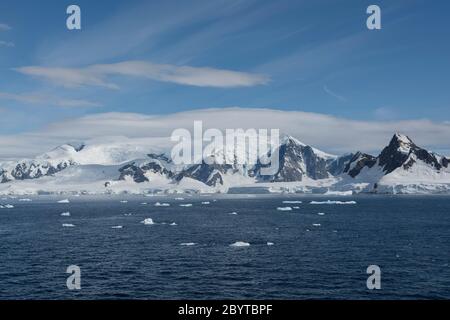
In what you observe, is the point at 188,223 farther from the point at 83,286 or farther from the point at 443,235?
the point at 83,286

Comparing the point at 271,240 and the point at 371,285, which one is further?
the point at 271,240

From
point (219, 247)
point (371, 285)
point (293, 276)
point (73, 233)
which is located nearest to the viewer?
point (371, 285)

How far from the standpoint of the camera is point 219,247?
8825cm

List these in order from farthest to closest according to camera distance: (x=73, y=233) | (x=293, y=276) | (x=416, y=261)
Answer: (x=73, y=233) → (x=416, y=261) → (x=293, y=276)

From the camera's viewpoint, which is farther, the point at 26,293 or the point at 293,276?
the point at 293,276

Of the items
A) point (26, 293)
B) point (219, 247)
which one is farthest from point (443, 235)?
point (26, 293)

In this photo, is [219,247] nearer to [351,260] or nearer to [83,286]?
[351,260]
